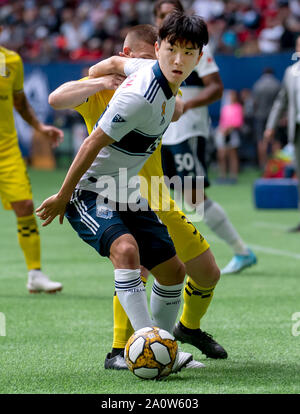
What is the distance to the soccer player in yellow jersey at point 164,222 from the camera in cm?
453

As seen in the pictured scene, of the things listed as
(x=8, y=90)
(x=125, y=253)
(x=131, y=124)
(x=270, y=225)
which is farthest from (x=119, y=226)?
(x=270, y=225)

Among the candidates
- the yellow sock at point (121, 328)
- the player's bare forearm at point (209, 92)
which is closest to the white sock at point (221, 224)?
the player's bare forearm at point (209, 92)

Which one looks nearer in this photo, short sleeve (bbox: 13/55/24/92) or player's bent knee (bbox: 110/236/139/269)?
player's bent knee (bbox: 110/236/139/269)

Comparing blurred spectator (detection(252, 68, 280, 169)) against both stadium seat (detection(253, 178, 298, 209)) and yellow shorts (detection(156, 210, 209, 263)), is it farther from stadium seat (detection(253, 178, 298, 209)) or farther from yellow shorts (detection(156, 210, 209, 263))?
yellow shorts (detection(156, 210, 209, 263))

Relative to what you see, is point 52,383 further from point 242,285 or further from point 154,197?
point 242,285

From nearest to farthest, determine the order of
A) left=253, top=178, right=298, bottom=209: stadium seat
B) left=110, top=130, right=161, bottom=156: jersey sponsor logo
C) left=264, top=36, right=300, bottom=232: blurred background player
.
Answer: left=110, top=130, right=161, bottom=156: jersey sponsor logo
left=264, top=36, right=300, bottom=232: blurred background player
left=253, top=178, right=298, bottom=209: stadium seat

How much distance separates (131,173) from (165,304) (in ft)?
2.58

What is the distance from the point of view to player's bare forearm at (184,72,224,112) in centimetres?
776

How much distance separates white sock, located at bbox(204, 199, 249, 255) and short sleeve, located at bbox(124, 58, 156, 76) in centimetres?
366

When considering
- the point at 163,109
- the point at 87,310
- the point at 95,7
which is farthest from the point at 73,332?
the point at 95,7

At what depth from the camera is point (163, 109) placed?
429cm

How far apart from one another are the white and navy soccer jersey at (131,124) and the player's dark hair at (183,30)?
6.7 inches

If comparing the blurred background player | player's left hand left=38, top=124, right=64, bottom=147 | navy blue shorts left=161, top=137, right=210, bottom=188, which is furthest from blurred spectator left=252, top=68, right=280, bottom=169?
player's left hand left=38, top=124, right=64, bottom=147

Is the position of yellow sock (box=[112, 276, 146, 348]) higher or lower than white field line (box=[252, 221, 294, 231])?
higher
